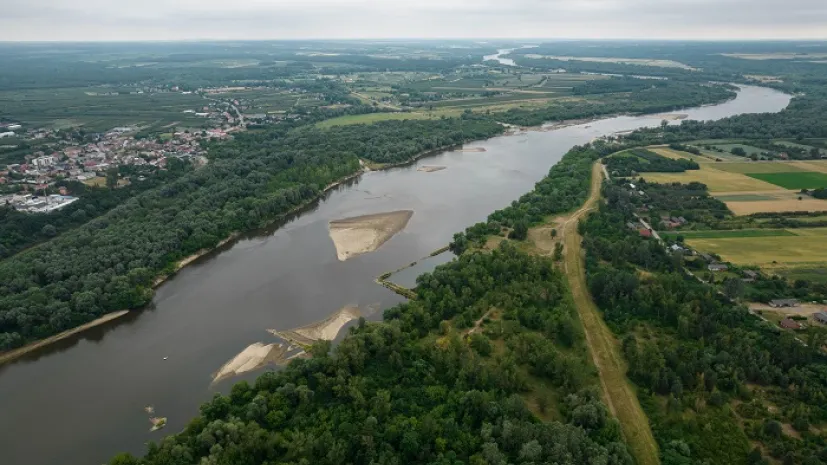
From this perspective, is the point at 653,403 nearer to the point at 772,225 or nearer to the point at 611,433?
the point at 611,433

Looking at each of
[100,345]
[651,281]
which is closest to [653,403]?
[651,281]

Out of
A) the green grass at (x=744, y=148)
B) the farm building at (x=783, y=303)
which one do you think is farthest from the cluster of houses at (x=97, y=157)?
the green grass at (x=744, y=148)

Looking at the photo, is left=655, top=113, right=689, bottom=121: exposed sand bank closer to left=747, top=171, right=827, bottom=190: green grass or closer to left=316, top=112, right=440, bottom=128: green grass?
left=747, top=171, right=827, bottom=190: green grass

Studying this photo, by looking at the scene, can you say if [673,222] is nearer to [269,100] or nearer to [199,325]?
[199,325]

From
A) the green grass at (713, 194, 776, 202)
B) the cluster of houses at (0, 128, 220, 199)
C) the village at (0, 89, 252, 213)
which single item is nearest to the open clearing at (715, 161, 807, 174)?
the green grass at (713, 194, 776, 202)

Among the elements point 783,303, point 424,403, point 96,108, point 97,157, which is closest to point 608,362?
point 424,403

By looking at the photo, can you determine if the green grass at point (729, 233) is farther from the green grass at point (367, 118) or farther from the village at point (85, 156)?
the green grass at point (367, 118)
